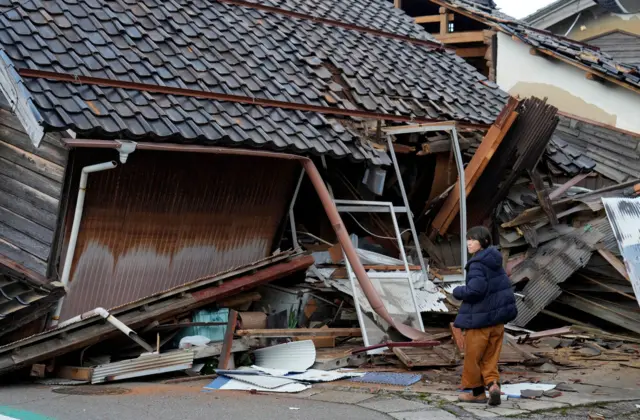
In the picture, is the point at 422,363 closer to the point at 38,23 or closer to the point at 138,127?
the point at 138,127

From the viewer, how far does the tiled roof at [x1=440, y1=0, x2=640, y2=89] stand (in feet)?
55.6

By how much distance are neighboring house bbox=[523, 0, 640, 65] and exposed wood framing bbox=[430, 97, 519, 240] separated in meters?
10.1

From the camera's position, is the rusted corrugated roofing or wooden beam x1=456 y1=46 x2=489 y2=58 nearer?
the rusted corrugated roofing

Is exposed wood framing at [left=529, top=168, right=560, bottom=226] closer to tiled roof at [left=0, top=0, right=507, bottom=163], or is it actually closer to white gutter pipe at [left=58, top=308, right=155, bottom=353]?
tiled roof at [left=0, top=0, right=507, bottom=163]

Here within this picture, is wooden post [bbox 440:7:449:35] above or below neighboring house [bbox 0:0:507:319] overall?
above

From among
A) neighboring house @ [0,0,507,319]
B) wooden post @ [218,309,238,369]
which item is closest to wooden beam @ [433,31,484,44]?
neighboring house @ [0,0,507,319]

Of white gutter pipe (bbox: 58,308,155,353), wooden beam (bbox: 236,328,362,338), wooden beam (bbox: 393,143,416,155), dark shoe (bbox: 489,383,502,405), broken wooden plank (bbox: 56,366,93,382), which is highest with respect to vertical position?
wooden beam (bbox: 393,143,416,155)

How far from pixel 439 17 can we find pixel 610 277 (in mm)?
10169

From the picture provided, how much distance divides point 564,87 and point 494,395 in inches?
477

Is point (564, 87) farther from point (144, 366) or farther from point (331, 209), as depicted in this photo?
point (144, 366)

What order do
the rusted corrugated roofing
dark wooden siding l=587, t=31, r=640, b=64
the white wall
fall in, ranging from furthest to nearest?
dark wooden siding l=587, t=31, r=640, b=64, the white wall, the rusted corrugated roofing

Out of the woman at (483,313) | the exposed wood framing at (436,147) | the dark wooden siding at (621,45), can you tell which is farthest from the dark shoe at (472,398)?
the dark wooden siding at (621,45)

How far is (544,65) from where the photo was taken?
719 inches

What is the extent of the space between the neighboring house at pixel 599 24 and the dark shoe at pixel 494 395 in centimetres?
1577
